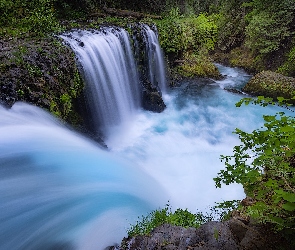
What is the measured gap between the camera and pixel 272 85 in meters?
11.8

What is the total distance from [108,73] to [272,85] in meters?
7.16

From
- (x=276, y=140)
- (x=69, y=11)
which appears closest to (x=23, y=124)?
(x=276, y=140)

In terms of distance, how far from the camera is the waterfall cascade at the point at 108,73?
8.60m

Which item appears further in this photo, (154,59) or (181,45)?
(181,45)

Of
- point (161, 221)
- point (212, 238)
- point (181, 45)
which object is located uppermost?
point (181, 45)

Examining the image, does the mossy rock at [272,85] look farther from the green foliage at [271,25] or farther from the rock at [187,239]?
the rock at [187,239]

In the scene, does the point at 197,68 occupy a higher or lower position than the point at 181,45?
lower

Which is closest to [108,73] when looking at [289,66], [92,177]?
[92,177]

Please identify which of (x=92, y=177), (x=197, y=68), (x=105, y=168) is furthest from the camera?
(x=197, y=68)

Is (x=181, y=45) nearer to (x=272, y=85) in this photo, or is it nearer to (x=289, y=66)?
(x=272, y=85)

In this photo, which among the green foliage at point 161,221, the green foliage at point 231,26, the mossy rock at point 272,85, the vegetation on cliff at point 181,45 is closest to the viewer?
the green foliage at point 161,221

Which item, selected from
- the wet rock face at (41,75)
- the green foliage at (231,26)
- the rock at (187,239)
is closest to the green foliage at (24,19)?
the wet rock face at (41,75)

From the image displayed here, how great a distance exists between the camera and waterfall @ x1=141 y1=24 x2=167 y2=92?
1248 cm

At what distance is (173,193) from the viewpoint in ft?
21.4
